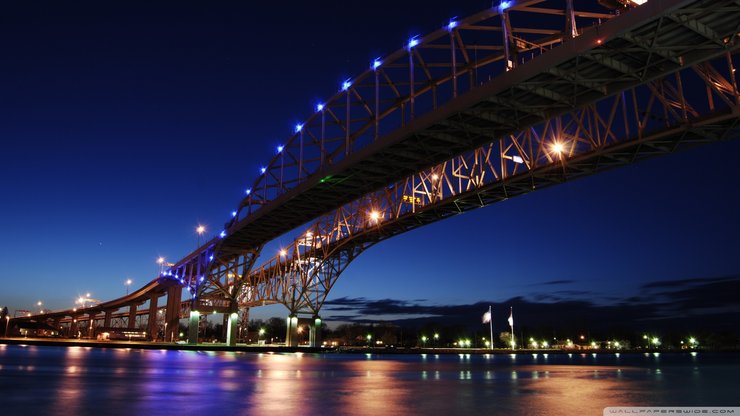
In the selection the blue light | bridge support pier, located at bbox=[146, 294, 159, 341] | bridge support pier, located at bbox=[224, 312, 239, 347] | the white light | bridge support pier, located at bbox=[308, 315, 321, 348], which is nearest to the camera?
the blue light

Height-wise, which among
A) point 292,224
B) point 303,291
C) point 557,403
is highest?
point 292,224

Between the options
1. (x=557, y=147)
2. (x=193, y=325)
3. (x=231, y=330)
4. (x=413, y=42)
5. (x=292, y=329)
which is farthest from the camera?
(x=292, y=329)

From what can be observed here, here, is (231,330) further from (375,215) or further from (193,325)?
(375,215)

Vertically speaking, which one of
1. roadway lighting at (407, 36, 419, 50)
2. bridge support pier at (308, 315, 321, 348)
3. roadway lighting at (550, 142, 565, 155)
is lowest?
bridge support pier at (308, 315, 321, 348)

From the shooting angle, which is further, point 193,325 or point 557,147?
point 193,325

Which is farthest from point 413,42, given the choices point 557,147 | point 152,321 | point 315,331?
point 152,321

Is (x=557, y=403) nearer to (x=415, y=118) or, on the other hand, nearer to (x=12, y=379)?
(x=12, y=379)

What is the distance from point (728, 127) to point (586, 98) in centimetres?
984

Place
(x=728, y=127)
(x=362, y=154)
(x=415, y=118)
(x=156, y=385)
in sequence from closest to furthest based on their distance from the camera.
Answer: (x=156, y=385) → (x=728, y=127) → (x=415, y=118) → (x=362, y=154)

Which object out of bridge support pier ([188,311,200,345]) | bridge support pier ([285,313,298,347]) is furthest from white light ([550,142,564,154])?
bridge support pier ([188,311,200,345])

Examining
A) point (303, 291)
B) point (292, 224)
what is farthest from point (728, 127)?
point (303, 291)

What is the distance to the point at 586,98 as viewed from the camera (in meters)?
31.2

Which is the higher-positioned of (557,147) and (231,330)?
(557,147)

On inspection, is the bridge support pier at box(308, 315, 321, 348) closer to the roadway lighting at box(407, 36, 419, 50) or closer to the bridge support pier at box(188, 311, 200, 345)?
the bridge support pier at box(188, 311, 200, 345)
